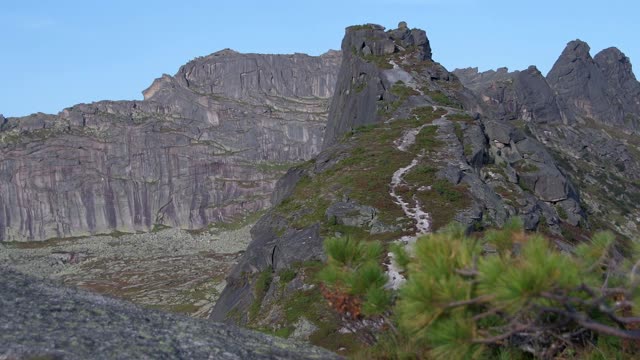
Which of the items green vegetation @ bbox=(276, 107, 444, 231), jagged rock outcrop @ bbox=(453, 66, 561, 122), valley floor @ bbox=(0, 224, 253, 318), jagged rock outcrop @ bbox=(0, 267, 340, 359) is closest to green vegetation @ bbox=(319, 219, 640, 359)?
jagged rock outcrop @ bbox=(0, 267, 340, 359)

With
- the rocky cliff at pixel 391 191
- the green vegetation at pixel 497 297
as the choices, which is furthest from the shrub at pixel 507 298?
the rocky cliff at pixel 391 191

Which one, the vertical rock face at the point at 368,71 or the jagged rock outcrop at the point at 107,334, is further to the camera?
the vertical rock face at the point at 368,71

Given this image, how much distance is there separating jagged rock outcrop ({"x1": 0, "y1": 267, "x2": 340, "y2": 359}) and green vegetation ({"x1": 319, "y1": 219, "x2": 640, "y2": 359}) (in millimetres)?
2158

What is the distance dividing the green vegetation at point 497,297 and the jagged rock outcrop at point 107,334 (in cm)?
216

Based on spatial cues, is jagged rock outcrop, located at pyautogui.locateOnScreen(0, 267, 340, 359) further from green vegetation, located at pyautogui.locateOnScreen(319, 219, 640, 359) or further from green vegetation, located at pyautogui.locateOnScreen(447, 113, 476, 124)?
green vegetation, located at pyautogui.locateOnScreen(447, 113, 476, 124)

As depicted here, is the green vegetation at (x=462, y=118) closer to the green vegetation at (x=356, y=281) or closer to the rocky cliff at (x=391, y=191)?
the rocky cliff at (x=391, y=191)

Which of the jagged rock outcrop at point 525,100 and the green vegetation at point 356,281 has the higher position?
the jagged rock outcrop at point 525,100

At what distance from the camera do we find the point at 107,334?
13.0m

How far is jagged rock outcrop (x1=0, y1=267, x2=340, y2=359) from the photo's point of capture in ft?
39.5

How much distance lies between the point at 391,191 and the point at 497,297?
3594cm

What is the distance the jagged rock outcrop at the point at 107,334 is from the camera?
12047mm

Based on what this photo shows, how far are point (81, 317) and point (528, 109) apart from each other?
189 meters

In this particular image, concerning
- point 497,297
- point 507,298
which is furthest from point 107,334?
point 507,298

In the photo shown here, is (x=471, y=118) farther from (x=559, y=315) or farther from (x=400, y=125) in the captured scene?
(x=559, y=315)
